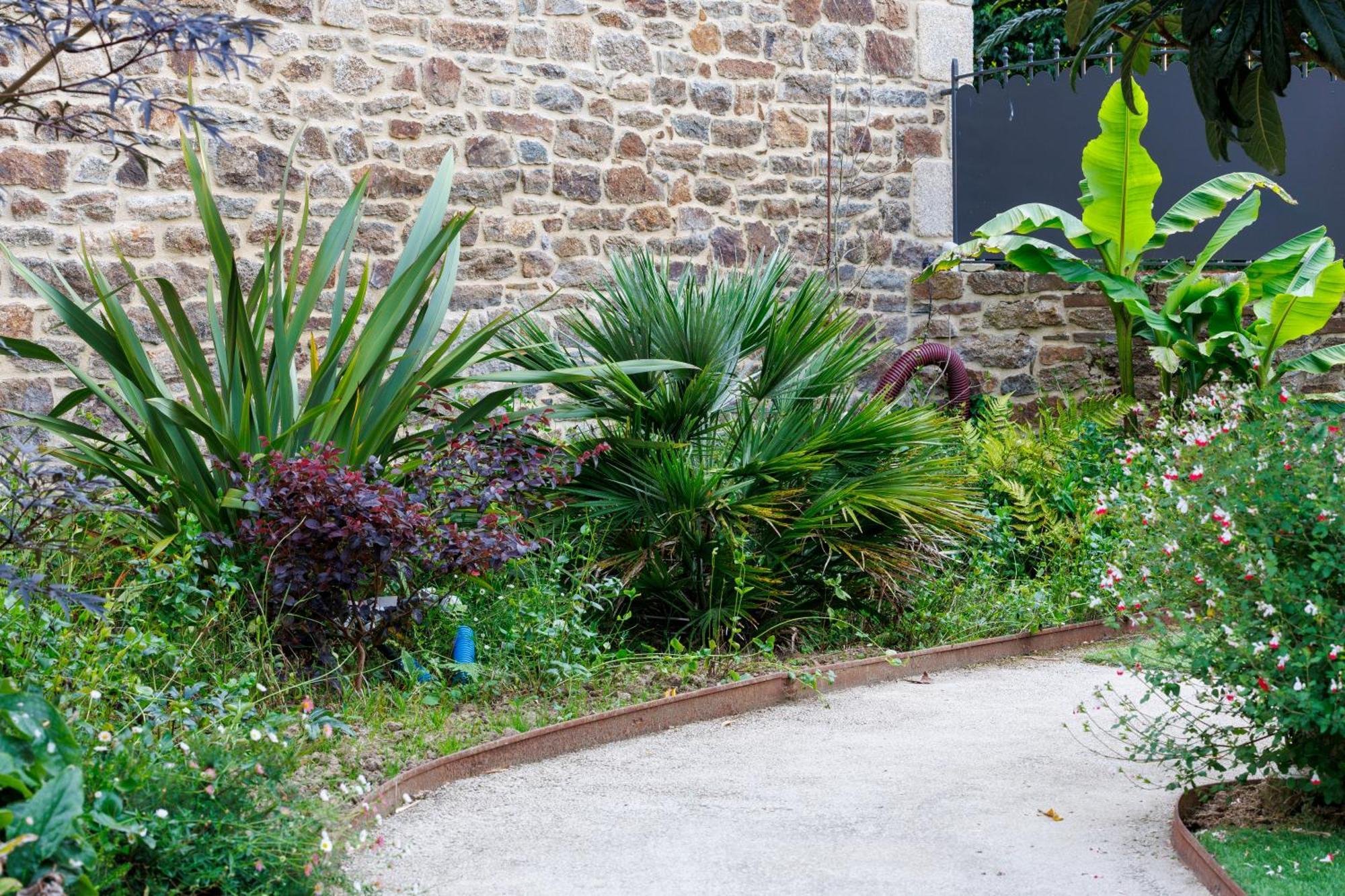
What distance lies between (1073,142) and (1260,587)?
663 centimetres

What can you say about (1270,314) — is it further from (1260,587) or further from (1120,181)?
(1260,587)

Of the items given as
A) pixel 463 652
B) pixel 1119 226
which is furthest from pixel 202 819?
pixel 1119 226

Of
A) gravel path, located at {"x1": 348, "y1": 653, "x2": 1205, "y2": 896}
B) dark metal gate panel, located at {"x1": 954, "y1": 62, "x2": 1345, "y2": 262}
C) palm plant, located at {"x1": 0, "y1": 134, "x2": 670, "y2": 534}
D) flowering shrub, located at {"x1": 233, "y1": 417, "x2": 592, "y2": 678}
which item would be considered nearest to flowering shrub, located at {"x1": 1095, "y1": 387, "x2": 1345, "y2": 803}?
gravel path, located at {"x1": 348, "y1": 653, "x2": 1205, "y2": 896}

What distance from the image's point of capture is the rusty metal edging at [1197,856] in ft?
10.2

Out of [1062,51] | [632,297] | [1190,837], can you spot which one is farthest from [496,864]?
[1062,51]

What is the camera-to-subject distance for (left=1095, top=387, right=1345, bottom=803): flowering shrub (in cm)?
324

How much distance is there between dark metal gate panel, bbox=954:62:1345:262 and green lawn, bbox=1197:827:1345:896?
6.49m

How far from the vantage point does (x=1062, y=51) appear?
12.6 m

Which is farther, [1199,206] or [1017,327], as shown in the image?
[1017,327]

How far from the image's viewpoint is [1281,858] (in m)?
3.26

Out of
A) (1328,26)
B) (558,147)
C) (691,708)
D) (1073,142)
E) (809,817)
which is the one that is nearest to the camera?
(1328,26)

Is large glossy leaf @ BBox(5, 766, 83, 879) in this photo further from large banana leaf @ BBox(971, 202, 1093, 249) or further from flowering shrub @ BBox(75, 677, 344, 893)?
large banana leaf @ BBox(971, 202, 1093, 249)

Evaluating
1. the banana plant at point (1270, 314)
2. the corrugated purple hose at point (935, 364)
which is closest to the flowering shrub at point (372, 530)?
the corrugated purple hose at point (935, 364)

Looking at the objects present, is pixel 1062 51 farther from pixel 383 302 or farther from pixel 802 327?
pixel 383 302
